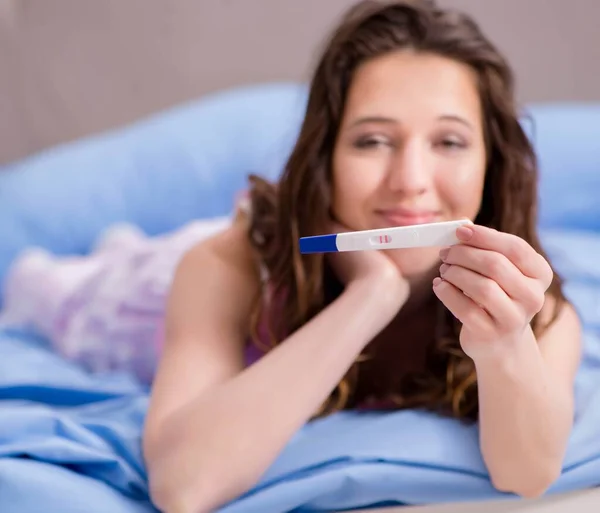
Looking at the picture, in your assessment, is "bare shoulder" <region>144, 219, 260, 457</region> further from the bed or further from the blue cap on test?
the blue cap on test

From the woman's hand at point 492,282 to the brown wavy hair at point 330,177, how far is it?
0.22 m

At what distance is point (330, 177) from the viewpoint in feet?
2.62

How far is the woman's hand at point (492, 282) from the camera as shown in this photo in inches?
21.4

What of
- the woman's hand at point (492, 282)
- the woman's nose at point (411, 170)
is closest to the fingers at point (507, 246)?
the woman's hand at point (492, 282)

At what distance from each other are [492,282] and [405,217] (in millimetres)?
199

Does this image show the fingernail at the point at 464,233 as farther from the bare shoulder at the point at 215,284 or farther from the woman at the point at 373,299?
the bare shoulder at the point at 215,284

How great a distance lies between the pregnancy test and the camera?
1.76ft

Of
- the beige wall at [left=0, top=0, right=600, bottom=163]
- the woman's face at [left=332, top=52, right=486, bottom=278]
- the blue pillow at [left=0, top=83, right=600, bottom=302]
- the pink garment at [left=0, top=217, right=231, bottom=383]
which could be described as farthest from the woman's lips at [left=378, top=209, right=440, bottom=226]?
the beige wall at [left=0, top=0, right=600, bottom=163]

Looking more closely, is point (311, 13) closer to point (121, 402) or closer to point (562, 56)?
point (562, 56)

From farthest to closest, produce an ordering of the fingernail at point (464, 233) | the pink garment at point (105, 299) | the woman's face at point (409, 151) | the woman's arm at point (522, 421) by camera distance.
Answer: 1. the pink garment at point (105, 299)
2. the woman's face at point (409, 151)
3. the woman's arm at point (522, 421)
4. the fingernail at point (464, 233)

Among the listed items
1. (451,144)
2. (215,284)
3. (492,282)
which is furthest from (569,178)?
(492,282)

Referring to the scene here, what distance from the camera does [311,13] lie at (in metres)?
1.62

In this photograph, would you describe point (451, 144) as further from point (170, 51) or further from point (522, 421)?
point (170, 51)

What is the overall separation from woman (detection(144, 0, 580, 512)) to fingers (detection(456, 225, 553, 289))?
0.04 metres
